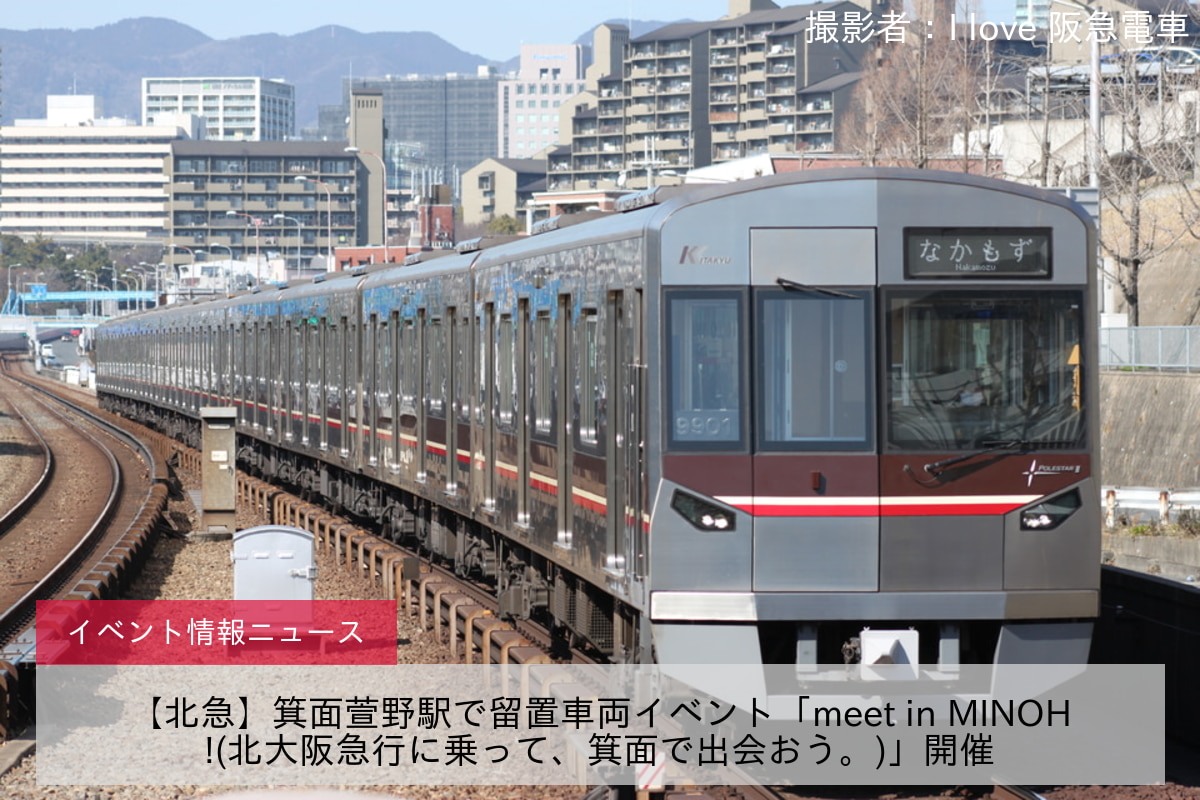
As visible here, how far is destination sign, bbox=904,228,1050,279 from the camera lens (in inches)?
344

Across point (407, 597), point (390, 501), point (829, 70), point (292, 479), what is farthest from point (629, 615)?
point (829, 70)

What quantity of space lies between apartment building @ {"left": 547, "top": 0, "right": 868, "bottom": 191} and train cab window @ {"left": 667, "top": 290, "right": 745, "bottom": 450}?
100706 millimetres

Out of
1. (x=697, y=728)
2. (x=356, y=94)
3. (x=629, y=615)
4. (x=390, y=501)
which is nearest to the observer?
(x=697, y=728)

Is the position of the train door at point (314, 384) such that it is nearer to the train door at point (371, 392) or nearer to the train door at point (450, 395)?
the train door at point (371, 392)

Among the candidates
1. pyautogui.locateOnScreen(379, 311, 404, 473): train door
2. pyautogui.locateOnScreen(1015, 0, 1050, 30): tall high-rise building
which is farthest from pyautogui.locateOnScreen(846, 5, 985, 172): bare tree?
pyautogui.locateOnScreen(379, 311, 404, 473): train door

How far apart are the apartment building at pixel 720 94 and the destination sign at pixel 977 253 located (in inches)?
3948

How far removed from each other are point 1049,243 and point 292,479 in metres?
19.4

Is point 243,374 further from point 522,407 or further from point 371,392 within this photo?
point 522,407

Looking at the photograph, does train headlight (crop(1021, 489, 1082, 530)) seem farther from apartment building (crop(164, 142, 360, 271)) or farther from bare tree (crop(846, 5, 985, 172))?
apartment building (crop(164, 142, 360, 271))

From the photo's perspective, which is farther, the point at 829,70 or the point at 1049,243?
the point at 829,70

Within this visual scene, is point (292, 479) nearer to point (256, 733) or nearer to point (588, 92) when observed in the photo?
point (256, 733)

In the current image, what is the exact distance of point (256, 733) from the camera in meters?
10.2

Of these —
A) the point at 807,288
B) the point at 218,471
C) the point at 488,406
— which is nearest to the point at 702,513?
the point at 807,288

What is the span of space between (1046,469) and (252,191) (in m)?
165
